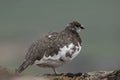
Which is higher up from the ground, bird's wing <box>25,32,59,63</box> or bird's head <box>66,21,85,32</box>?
bird's head <box>66,21,85,32</box>

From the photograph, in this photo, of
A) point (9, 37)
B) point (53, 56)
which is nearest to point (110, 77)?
point (53, 56)

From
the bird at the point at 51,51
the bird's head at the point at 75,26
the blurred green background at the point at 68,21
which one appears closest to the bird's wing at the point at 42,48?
the bird at the point at 51,51

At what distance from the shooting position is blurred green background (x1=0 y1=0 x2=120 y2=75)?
368 ft

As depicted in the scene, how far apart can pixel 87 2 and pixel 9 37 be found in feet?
209

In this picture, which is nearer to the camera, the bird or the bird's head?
the bird

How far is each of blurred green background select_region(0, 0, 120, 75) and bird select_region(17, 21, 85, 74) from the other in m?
73.7

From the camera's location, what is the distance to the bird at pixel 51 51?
18000 mm

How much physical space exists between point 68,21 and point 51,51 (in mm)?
131189

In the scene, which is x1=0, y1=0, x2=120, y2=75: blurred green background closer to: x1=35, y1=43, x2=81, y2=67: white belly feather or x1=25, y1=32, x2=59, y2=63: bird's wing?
x1=35, y1=43, x2=81, y2=67: white belly feather

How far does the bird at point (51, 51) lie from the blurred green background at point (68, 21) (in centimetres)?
7367

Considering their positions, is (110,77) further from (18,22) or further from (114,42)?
(18,22)

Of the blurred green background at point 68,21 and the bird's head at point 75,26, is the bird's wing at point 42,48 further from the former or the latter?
the blurred green background at point 68,21

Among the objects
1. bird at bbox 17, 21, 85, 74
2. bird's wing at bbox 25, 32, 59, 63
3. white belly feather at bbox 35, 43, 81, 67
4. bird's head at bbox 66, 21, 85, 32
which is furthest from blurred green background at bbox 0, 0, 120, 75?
bird's wing at bbox 25, 32, 59, 63

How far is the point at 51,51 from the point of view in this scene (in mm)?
18125
